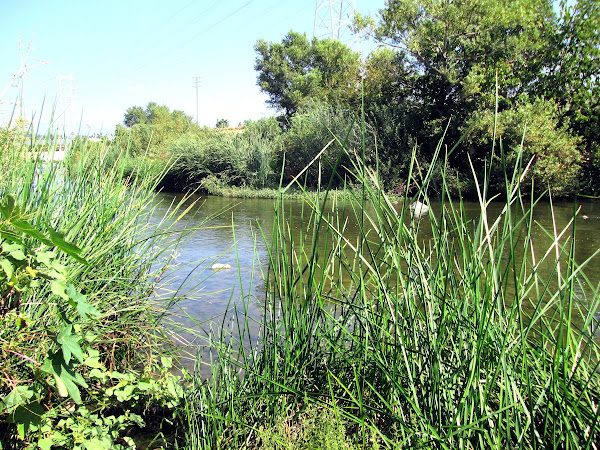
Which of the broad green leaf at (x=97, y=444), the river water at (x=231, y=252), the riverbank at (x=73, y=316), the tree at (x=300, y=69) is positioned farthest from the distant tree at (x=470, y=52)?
the broad green leaf at (x=97, y=444)

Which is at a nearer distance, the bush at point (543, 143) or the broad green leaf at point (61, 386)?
the broad green leaf at point (61, 386)

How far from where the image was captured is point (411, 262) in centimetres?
160

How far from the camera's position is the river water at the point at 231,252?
316 centimetres

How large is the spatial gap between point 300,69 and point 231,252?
23690 millimetres

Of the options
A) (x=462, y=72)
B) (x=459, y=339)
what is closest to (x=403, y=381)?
(x=459, y=339)

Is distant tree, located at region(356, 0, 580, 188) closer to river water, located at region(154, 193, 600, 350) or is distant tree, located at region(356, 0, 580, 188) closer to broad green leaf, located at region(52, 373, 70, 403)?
river water, located at region(154, 193, 600, 350)

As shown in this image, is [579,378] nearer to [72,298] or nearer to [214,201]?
[72,298]

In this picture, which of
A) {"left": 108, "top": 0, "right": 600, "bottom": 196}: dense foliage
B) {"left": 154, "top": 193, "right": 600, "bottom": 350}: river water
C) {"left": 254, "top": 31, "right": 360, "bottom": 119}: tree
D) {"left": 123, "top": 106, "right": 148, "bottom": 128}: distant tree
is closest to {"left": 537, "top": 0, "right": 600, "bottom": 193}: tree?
{"left": 108, "top": 0, "right": 600, "bottom": 196}: dense foliage

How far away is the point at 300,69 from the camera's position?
29141 mm

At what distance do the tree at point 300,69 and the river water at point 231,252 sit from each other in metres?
11.4

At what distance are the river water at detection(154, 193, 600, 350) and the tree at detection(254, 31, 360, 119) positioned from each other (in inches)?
451

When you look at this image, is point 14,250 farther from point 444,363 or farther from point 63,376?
point 444,363

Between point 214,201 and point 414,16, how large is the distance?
8786 mm

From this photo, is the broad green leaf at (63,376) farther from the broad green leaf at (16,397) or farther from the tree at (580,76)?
the tree at (580,76)
